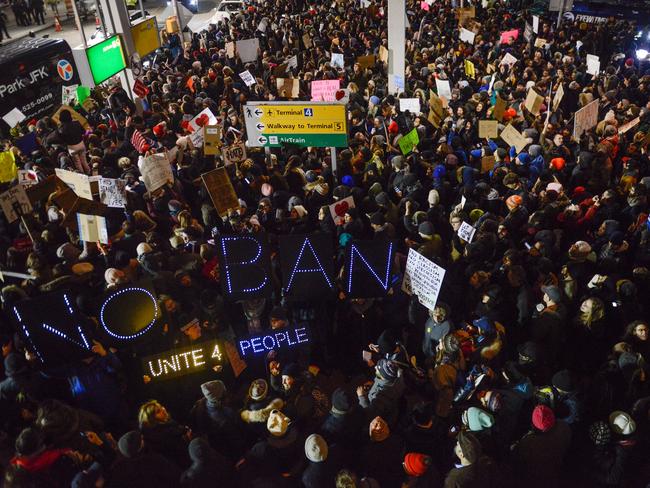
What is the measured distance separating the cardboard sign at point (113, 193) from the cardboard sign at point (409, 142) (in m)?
4.60

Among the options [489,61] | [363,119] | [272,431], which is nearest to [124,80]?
[363,119]

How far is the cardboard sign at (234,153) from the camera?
8.55 meters

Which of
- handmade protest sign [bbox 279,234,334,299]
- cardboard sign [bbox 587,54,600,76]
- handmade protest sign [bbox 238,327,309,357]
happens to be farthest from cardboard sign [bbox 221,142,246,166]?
cardboard sign [bbox 587,54,600,76]

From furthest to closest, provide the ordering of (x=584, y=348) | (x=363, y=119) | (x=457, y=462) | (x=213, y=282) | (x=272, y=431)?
(x=363, y=119), (x=213, y=282), (x=584, y=348), (x=457, y=462), (x=272, y=431)

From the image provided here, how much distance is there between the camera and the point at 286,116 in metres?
8.06

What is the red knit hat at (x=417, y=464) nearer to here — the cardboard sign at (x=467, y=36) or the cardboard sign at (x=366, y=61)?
the cardboard sign at (x=366, y=61)

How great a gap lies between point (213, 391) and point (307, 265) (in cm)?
162

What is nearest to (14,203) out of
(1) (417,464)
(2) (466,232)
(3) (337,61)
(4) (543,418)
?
(2) (466,232)

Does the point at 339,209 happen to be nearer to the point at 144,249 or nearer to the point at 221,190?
the point at 221,190

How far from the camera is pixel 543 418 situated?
413 cm

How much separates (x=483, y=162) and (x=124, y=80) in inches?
475

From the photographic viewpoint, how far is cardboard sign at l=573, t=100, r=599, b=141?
9.23 m

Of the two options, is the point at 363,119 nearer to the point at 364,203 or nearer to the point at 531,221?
the point at 364,203

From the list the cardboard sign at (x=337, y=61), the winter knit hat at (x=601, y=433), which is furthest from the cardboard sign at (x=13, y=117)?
the winter knit hat at (x=601, y=433)
